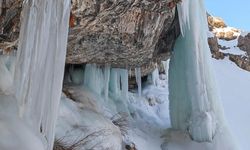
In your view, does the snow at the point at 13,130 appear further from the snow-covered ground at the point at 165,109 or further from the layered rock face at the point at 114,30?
the snow-covered ground at the point at 165,109

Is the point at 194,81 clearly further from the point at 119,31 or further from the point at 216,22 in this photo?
the point at 216,22

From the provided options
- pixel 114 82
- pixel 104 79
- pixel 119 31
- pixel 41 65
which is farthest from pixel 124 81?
pixel 41 65

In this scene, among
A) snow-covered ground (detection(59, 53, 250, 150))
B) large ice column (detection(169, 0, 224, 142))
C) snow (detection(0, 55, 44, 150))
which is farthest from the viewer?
snow-covered ground (detection(59, 53, 250, 150))

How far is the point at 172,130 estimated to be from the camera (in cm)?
838

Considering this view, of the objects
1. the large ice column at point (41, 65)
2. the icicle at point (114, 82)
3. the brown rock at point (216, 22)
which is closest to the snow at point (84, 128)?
the large ice column at point (41, 65)

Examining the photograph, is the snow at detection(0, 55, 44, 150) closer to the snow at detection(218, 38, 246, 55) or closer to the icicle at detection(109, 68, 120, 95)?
the icicle at detection(109, 68, 120, 95)

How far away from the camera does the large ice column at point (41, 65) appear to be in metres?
3.32

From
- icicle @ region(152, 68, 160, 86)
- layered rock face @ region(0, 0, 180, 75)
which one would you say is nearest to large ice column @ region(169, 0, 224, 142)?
layered rock face @ region(0, 0, 180, 75)

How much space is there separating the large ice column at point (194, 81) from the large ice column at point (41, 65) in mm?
4199

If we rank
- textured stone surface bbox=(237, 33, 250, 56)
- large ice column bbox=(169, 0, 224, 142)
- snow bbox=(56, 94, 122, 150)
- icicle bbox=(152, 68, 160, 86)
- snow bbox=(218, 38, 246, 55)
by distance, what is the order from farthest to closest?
1. textured stone surface bbox=(237, 33, 250, 56)
2. snow bbox=(218, 38, 246, 55)
3. icicle bbox=(152, 68, 160, 86)
4. large ice column bbox=(169, 0, 224, 142)
5. snow bbox=(56, 94, 122, 150)

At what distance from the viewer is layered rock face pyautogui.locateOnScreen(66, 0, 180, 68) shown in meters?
5.48

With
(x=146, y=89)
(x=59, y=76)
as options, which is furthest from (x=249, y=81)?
(x=59, y=76)

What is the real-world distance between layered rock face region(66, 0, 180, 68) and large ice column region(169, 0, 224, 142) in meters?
0.29

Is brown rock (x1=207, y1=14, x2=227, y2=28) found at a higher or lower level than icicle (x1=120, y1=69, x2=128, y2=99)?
higher
